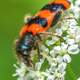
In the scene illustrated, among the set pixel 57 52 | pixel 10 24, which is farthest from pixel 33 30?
pixel 10 24

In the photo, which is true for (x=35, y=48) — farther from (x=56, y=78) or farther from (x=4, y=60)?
(x=4, y=60)

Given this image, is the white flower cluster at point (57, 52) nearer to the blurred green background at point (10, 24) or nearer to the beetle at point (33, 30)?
the beetle at point (33, 30)

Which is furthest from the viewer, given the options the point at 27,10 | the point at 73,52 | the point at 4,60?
the point at 27,10

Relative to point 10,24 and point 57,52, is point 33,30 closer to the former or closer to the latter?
point 57,52

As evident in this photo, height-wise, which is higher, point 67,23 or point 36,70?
point 67,23

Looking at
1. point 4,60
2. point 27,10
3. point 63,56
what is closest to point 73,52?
point 63,56

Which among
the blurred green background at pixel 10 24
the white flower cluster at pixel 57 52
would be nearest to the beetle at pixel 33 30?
the white flower cluster at pixel 57 52
